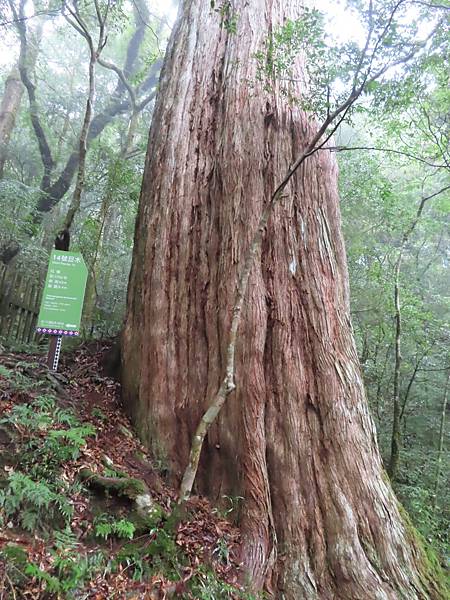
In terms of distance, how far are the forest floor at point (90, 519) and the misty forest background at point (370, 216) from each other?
112 inches

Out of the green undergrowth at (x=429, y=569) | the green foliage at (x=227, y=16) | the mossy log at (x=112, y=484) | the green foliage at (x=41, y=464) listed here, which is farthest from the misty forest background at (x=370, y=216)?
the mossy log at (x=112, y=484)

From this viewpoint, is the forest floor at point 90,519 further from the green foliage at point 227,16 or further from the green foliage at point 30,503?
the green foliage at point 227,16

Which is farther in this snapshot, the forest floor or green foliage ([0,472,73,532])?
green foliage ([0,472,73,532])

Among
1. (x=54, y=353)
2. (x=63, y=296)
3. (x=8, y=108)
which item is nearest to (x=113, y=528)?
(x=54, y=353)

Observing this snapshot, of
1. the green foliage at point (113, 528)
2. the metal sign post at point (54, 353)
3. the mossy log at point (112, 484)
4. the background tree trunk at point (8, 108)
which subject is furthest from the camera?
the background tree trunk at point (8, 108)

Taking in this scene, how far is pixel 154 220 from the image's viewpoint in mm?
5477

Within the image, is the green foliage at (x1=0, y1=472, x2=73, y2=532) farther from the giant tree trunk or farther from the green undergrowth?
the green undergrowth

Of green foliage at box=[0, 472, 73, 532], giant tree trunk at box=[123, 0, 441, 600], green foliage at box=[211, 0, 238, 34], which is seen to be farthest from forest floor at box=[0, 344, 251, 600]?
green foliage at box=[211, 0, 238, 34]

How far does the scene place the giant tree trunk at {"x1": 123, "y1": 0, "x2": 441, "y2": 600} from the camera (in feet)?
12.1

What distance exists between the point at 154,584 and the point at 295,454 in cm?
162

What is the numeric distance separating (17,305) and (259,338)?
4567mm

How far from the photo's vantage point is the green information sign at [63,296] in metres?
4.98

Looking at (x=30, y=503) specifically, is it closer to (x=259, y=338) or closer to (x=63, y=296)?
(x=259, y=338)

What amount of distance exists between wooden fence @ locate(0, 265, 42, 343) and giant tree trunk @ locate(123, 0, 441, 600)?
2469mm
